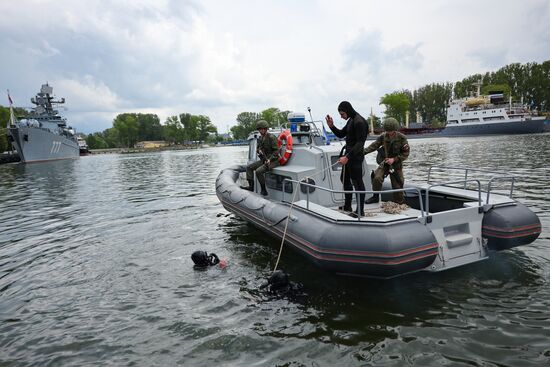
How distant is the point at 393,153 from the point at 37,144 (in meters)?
55.5

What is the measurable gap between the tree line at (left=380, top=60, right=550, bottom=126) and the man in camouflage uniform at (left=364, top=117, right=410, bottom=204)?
7688cm

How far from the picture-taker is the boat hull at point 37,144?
4659 centimetres

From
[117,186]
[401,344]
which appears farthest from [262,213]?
[117,186]

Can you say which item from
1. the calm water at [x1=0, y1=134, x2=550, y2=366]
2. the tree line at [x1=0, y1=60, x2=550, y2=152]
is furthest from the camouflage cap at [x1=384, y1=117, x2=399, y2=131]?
the tree line at [x1=0, y1=60, x2=550, y2=152]

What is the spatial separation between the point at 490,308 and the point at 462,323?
627 millimetres

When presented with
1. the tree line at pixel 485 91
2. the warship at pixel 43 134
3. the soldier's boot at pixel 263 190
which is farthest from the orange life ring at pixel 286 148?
the tree line at pixel 485 91

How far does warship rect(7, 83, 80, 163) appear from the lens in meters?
47.1

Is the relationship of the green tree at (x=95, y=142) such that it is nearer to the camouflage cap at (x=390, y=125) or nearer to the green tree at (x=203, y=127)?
the green tree at (x=203, y=127)

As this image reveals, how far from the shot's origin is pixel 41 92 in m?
63.6

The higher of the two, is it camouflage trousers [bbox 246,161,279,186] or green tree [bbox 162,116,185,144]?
green tree [bbox 162,116,185,144]

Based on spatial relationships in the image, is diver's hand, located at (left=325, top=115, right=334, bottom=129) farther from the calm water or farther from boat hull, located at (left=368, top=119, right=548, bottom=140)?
boat hull, located at (left=368, top=119, right=548, bottom=140)

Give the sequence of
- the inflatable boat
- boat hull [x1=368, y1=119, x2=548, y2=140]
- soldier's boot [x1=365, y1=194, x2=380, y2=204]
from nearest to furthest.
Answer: the inflatable boat, soldier's boot [x1=365, y1=194, x2=380, y2=204], boat hull [x1=368, y1=119, x2=548, y2=140]

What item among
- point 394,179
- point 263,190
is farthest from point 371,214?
point 263,190

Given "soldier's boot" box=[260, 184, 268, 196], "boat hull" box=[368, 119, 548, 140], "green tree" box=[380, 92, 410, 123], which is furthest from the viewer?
"green tree" box=[380, 92, 410, 123]
